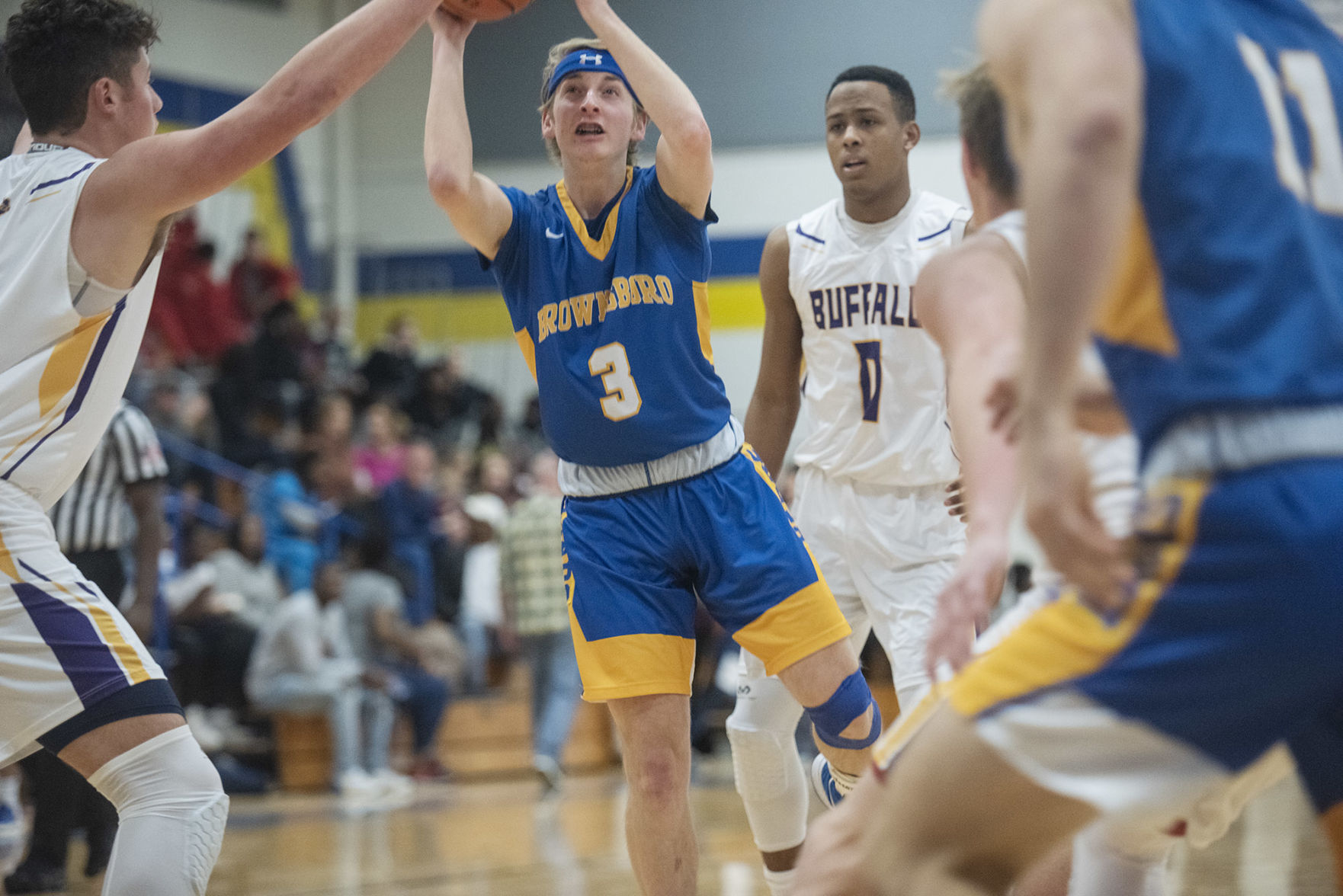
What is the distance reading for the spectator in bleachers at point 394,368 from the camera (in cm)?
1650

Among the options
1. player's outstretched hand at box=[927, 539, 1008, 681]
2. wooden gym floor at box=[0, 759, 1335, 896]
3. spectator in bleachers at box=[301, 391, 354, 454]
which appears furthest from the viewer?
spectator in bleachers at box=[301, 391, 354, 454]

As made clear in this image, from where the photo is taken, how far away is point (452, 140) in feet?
12.4

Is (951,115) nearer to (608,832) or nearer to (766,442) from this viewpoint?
(608,832)

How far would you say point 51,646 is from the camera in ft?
8.91

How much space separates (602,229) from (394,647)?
7.20 metres

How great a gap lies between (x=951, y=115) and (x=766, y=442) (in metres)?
12.7

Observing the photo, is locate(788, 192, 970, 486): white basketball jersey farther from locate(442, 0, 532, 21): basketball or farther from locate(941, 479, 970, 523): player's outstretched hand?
locate(442, 0, 532, 21): basketball

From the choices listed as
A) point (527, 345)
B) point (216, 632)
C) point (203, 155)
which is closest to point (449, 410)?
point (216, 632)

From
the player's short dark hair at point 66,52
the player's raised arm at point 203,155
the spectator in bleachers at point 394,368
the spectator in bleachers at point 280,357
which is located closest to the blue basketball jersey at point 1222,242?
the player's raised arm at point 203,155

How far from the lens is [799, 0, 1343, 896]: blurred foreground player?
5.31 feet

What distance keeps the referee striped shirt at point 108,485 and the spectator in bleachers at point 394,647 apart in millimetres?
4251

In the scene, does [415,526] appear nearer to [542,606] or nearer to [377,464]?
[542,606]

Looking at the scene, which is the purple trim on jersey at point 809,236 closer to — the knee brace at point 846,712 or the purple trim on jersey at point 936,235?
the purple trim on jersey at point 936,235

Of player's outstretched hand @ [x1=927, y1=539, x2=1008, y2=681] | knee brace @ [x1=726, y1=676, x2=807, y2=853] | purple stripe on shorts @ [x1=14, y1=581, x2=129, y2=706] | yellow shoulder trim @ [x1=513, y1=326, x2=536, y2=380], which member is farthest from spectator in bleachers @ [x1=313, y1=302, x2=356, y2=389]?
player's outstretched hand @ [x1=927, y1=539, x2=1008, y2=681]
